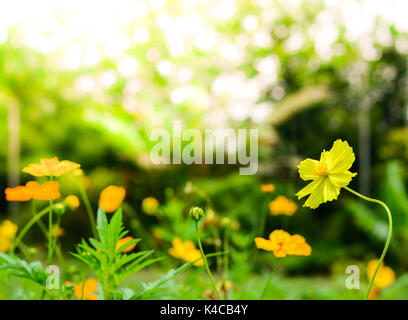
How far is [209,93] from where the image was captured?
4.29 m

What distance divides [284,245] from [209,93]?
395 centimetres

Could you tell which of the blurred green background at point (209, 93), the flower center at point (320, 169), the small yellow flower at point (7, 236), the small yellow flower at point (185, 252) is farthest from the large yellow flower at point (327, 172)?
the blurred green background at point (209, 93)

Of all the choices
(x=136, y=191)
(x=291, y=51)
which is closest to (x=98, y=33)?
(x=136, y=191)

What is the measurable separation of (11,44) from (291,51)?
269 cm

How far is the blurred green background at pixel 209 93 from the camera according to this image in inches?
142

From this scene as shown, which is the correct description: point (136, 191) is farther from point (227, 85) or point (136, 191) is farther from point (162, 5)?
point (162, 5)

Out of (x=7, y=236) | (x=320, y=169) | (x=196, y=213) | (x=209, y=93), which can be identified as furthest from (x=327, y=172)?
(x=209, y=93)

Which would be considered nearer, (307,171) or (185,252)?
(307,171)

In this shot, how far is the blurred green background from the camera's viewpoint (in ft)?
11.8

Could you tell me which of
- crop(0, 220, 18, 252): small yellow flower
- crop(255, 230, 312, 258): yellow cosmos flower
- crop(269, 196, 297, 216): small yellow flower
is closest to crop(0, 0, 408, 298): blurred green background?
crop(0, 220, 18, 252): small yellow flower

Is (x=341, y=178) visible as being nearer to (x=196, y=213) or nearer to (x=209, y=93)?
(x=196, y=213)

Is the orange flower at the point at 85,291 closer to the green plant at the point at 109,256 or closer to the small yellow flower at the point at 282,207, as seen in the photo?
the green plant at the point at 109,256

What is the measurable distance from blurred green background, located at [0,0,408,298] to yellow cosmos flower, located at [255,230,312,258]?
2830 millimetres

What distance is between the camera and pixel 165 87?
447 centimetres
